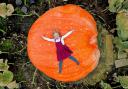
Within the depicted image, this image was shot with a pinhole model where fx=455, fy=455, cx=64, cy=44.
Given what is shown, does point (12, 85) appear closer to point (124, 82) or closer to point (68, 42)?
point (68, 42)

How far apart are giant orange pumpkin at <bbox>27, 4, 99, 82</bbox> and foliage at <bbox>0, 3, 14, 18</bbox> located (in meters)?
0.34

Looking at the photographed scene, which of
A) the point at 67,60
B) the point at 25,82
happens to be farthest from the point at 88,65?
the point at 25,82

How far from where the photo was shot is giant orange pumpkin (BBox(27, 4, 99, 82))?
2.57m

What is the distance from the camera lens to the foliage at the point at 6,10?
2911 mm

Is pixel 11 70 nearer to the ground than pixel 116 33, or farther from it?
nearer to the ground

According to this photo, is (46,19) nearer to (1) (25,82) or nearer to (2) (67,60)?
(2) (67,60)

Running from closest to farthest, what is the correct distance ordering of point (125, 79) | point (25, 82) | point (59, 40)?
point (59, 40)
point (125, 79)
point (25, 82)

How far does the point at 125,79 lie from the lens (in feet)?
9.25

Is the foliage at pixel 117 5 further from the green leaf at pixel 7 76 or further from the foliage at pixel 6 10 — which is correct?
the green leaf at pixel 7 76

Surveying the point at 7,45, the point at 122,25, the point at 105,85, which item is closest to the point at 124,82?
the point at 105,85

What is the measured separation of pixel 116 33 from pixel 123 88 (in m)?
0.36

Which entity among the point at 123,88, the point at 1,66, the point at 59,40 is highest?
the point at 59,40

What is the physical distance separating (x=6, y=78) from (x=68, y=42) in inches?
21.4

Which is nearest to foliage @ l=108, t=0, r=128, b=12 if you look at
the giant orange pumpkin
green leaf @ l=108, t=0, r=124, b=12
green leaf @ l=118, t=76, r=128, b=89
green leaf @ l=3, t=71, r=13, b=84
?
green leaf @ l=108, t=0, r=124, b=12
